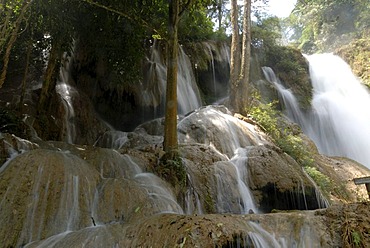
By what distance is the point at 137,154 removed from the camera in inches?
280

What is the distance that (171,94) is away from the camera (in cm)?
724

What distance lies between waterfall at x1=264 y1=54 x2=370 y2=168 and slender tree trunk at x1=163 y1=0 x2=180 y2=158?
501 inches

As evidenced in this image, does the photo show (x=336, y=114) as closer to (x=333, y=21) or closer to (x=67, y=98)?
(x=67, y=98)

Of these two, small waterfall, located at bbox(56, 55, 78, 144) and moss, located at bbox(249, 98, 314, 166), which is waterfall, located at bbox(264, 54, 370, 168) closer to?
moss, located at bbox(249, 98, 314, 166)

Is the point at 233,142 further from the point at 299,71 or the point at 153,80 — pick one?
the point at 299,71

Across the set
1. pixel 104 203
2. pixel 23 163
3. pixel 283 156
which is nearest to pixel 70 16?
pixel 23 163

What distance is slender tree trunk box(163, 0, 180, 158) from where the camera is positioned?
707cm

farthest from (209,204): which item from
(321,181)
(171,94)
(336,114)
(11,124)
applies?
(336,114)

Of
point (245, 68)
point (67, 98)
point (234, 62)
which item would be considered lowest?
point (67, 98)

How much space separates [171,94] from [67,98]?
18.8ft

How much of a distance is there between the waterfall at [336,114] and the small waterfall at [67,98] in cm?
1201

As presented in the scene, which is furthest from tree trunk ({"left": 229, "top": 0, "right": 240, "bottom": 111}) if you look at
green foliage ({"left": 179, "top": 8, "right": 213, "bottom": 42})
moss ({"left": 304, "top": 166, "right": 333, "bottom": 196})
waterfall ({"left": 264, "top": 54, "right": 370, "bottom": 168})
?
waterfall ({"left": 264, "top": 54, "right": 370, "bottom": 168})

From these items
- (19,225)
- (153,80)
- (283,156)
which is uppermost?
(153,80)

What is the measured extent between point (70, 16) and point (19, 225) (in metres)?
5.80
